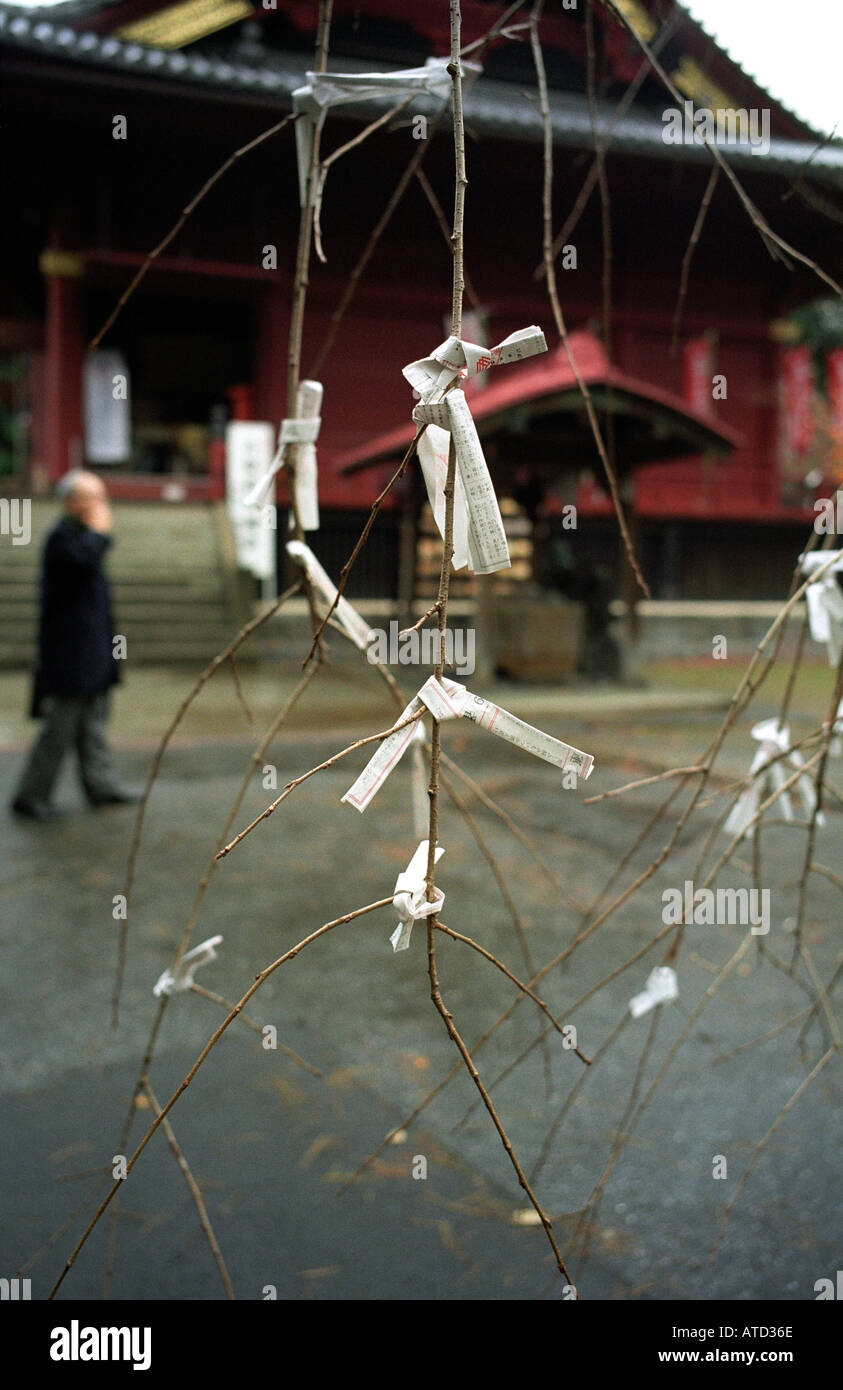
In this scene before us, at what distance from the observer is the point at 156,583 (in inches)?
488

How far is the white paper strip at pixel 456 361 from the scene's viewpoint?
0.90m

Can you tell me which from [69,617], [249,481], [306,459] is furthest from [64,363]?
[306,459]

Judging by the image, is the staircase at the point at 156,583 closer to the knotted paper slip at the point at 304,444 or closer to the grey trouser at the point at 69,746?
the grey trouser at the point at 69,746

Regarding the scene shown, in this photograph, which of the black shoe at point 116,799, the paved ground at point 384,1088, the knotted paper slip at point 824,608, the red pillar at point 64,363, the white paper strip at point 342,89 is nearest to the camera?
the white paper strip at point 342,89

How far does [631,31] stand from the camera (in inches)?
48.8

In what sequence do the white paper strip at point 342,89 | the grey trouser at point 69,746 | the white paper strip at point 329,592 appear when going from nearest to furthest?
the white paper strip at point 342,89
the white paper strip at point 329,592
the grey trouser at point 69,746

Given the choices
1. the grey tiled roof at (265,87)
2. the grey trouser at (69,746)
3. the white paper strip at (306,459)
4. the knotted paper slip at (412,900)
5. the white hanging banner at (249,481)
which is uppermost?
the grey tiled roof at (265,87)

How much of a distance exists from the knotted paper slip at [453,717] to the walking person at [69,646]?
475cm

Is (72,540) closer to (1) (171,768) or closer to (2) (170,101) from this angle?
(1) (171,768)

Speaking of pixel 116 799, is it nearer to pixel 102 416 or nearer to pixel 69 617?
pixel 69 617

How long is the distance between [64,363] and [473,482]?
42.8 ft

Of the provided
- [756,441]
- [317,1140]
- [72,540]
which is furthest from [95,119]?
[317,1140]

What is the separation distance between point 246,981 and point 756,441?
45.1 ft

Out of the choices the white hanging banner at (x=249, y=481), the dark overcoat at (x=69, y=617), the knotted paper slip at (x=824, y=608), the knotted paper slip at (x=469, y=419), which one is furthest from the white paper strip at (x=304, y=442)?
the white hanging banner at (x=249, y=481)
